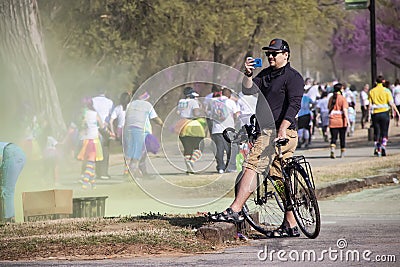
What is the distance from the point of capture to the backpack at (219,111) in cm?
1639

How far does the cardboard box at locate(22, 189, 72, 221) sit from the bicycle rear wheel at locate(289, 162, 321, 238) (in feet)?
11.4

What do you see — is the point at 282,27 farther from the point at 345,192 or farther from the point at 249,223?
the point at 249,223

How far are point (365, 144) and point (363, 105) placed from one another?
10.6 m

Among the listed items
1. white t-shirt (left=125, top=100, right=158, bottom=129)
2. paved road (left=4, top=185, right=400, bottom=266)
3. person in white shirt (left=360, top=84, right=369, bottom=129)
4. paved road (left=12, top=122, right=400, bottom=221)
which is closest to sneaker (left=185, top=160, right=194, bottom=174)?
paved road (left=12, top=122, right=400, bottom=221)

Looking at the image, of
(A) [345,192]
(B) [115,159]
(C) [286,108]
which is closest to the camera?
(C) [286,108]

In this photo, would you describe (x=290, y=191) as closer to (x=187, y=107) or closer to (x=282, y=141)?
(x=282, y=141)

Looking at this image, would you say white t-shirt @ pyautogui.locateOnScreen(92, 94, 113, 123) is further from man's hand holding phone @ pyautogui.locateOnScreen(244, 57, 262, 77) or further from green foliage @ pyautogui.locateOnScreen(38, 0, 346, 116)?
man's hand holding phone @ pyautogui.locateOnScreen(244, 57, 262, 77)

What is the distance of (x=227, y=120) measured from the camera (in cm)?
1705

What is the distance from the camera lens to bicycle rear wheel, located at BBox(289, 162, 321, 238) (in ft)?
31.8

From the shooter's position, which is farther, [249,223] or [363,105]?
[363,105]

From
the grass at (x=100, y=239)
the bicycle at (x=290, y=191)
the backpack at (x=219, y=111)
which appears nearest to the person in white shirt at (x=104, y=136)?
the backpack at (x=219, y=111)

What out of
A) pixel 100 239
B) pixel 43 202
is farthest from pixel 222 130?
pixel 100 239


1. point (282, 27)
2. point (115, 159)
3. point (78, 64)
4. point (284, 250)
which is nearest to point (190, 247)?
point (284, 250)

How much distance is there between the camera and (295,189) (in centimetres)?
993
